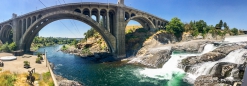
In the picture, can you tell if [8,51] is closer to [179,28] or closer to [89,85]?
[89,85]

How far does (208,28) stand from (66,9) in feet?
121

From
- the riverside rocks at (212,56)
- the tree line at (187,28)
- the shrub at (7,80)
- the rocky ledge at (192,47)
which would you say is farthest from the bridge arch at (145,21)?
the shrub at (7,80)

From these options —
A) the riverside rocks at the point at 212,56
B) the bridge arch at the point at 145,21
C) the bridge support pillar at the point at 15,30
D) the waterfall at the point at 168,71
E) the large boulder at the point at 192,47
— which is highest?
the bridge arch at the point at 145,21

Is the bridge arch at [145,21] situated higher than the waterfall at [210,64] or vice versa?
the bridge arch at [145,21]

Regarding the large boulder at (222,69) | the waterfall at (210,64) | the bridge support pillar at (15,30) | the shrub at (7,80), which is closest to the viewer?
the shrub at (7,80)

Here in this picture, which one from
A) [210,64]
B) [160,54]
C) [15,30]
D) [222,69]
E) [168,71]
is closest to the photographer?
[222,69]

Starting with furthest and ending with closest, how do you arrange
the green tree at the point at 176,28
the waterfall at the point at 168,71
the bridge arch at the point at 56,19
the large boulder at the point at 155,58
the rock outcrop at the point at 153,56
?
the green tree at the point at 176,28
the bridge arch at the point at 56,19
the rock outcrop at the point at 153,56
the large boulder at the point at 155,58
the waterfall at the point at 168,71

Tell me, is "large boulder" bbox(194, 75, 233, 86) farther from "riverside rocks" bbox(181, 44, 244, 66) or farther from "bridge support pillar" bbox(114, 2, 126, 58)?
"bridge support pillar" bbox(114, 2, 126, 58)

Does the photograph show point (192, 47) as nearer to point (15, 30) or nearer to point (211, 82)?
point (211, 82)

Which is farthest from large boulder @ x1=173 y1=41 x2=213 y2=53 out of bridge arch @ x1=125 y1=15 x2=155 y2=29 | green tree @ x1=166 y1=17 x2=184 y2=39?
bridge arch @ x1=125 y1=15 x2=155 y2=29

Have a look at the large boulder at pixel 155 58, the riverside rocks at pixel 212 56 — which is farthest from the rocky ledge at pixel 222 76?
the large boulder at pixel 155 58

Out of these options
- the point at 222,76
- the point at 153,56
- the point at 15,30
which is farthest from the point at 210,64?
the point at 15,30

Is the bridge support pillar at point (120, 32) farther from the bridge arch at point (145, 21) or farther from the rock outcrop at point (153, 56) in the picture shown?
the bridge arch at point (145, 21)

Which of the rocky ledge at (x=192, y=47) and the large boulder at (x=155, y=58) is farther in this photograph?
the rocky ledge at (x=192, y=47)
